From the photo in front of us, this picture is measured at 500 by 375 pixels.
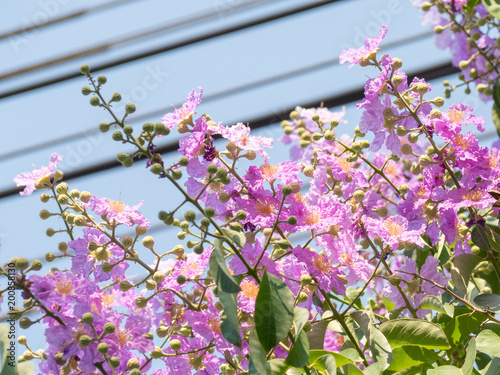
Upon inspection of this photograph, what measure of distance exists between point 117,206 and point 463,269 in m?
0.41

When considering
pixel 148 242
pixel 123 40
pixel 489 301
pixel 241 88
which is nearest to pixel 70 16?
pixel 123 40

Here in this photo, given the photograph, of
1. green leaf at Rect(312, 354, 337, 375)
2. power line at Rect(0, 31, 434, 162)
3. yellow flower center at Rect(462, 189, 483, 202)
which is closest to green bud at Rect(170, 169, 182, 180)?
green leaf at Rect(312, 354, 337, 375)

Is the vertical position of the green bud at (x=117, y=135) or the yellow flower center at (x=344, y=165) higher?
the green bud at (x=117, y=135)

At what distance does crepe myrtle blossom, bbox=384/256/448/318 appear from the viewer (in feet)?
2.40

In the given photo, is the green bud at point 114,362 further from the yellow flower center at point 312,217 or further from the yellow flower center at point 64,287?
the yellow flower center at point 312,217

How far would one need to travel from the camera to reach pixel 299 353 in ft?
1.85

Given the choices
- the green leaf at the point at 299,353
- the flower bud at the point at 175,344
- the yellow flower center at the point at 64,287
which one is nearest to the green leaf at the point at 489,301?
the green leaf at the point at 299,353

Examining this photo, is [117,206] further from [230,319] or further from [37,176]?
[230,319]

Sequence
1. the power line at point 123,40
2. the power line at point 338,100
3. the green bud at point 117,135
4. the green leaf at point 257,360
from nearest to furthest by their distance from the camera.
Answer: the green leaf at point 257,360 → the green bud at point 117,135 → the power line at point 338,100 → the power line at point 123,40

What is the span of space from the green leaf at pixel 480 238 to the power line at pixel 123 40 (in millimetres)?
1775

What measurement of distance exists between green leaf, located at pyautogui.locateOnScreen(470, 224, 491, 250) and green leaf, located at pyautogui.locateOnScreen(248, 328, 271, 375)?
0.96ft

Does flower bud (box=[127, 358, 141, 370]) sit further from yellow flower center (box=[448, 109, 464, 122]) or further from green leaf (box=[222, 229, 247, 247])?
yellow flower center (box=[448, 109, 464, 122])

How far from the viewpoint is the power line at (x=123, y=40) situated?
7.58 ft

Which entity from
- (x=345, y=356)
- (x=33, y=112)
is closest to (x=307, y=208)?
(x=345, y=356)
